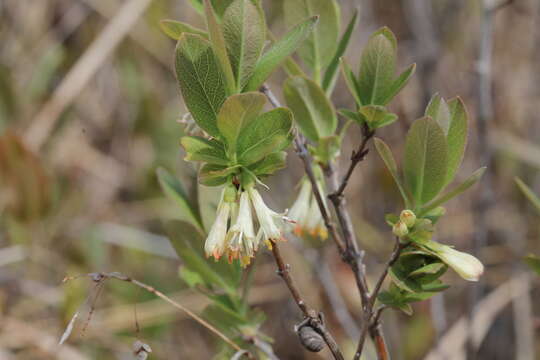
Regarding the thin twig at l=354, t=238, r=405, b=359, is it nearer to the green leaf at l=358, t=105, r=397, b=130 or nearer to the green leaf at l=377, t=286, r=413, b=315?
the green leaf at l=377, t=286, r=413, b=315

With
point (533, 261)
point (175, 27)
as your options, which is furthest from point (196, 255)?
point (533, 261)

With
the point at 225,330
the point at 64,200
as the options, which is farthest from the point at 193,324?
the point at 225,330

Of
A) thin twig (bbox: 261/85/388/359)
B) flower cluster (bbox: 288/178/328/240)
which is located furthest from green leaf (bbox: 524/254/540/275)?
flower cluster (bbox: 288/178/328/240)

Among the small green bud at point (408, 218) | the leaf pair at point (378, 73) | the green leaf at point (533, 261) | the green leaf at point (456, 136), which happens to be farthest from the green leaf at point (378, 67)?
the green leaf at point (533, 261)

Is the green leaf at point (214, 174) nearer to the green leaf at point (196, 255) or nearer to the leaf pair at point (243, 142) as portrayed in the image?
the leaf pair at point (243, 142)

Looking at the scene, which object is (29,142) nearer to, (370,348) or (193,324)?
(193,324)

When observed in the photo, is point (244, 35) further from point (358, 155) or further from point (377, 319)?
point (377, 319)
